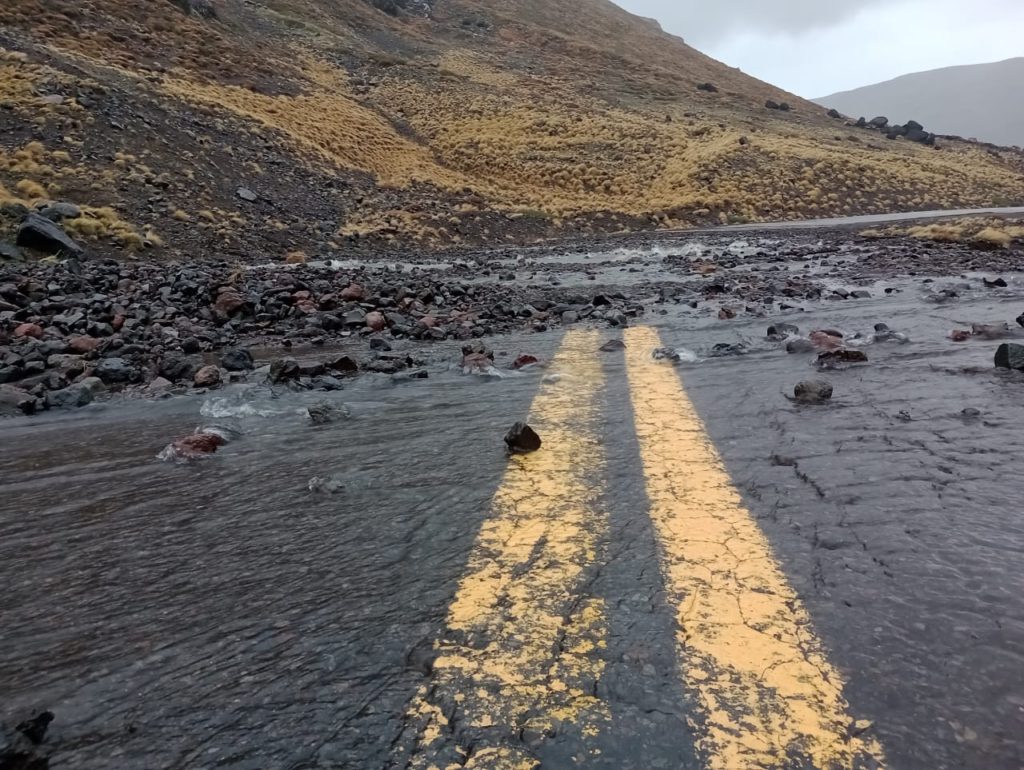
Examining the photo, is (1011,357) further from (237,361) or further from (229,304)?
(229,304)

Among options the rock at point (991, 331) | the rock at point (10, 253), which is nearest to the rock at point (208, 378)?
the rock at point (991, 331)

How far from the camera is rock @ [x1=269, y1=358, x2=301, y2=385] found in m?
4.95

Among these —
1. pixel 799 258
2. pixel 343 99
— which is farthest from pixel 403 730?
pixel 343 99

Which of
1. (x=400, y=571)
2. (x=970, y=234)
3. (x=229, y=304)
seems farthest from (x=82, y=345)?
(x=970, y=234)

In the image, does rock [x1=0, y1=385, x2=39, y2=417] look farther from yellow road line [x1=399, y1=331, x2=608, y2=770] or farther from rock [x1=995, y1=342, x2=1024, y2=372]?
rock [x1=995, y1=342, x2=1024, y2=372]

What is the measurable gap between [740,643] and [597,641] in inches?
14.2

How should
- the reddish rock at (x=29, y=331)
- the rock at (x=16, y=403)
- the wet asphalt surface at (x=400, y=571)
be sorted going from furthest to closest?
the reddish rock at (x=29, y=331), the rock at (x=16, y=403), the wet asphalt surface at (x=400, y=571)

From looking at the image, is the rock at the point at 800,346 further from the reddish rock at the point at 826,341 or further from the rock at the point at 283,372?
the rock at the point at 283,372

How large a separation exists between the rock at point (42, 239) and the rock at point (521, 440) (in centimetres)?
1112

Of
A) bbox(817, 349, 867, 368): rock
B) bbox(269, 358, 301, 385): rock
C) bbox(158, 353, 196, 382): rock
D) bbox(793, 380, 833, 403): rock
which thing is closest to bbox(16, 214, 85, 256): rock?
bbox(158, 353, 196, 382): rock

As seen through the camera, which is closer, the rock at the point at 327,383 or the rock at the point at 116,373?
the rock at the point at 327,383

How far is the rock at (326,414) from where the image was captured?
4.04 meters

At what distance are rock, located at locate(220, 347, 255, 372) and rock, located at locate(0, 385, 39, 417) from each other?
4.38 feet

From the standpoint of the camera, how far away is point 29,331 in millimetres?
6309
